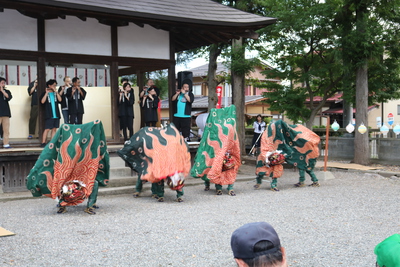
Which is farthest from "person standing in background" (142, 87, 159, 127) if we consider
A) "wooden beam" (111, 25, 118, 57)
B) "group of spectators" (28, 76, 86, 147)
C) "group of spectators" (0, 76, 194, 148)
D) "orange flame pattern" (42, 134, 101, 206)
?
"orange flame pattern" (42, 134, 101, 206)

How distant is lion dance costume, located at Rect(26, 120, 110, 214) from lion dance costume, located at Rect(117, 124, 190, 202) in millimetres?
867

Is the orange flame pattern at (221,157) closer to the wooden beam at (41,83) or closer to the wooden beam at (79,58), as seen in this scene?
the wooden beam at (79,58)

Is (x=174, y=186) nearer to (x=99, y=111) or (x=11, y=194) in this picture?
(x=11, y=194)

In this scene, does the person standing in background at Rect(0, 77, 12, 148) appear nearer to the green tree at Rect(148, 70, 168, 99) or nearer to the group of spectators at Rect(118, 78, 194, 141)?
the group of spectators at Rect(118, 78, 194, 141)

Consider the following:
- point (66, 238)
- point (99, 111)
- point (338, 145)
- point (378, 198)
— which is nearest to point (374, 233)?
point (378, 198)

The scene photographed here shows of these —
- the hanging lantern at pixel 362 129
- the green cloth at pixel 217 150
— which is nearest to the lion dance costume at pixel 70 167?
the green cloth at pixel 217 150

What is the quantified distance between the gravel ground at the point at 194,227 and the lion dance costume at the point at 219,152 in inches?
16.4

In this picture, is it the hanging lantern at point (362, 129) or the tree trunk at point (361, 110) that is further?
the tree trunk at point (361, 110)

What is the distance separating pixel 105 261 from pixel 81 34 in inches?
285

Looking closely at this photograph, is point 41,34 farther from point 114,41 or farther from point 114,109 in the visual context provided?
point 114,109

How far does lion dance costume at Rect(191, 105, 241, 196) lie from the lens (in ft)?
29.2

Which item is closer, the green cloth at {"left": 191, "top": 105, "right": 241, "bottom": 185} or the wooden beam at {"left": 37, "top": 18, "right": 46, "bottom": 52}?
the green cloth at {"left": 191, "top": 105, "right": 241, "bottom": 185}

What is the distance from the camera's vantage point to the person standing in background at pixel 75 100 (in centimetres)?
1078

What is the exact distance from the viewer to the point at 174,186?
781 cm
